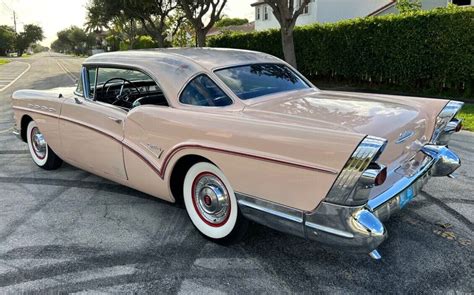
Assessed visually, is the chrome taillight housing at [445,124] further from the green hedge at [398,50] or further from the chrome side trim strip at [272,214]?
the green hedge at [398,50]

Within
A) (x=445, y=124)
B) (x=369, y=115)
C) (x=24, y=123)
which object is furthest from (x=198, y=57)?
(x=24, y=123)

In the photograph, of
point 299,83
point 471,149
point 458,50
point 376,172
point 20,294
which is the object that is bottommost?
point 20,294

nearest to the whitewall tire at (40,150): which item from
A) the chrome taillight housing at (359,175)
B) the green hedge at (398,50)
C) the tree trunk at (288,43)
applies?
the chrome taillight housing at (359,175)

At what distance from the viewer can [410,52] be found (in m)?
10.9

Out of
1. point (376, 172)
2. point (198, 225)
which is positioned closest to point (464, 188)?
point (376, 172)

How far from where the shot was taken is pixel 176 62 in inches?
139

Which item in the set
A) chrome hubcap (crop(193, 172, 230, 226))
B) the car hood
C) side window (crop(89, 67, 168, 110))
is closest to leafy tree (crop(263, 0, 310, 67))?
side window (crop(89, 67, 168, 110))

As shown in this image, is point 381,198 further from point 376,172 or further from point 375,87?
point 375,87

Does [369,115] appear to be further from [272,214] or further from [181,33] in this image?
[181,33]

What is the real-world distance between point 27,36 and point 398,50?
120643 millimetres

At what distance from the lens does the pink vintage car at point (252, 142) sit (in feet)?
7.64

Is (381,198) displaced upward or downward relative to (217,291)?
upward

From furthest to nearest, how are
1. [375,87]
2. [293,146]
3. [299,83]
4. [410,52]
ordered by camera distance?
[375,87]
[410,52]
[299,83]
[293,146]

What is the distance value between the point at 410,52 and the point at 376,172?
9.90 m
